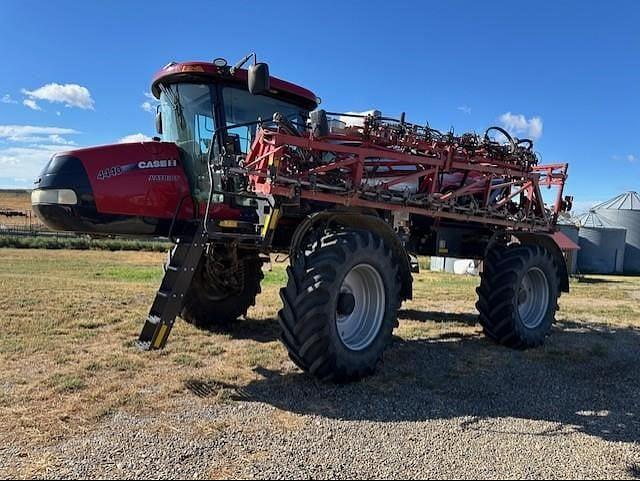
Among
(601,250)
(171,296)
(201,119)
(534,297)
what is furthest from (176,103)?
(601,250)

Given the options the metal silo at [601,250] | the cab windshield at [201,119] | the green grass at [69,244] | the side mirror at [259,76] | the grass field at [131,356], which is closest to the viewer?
the grass field at [131,356]

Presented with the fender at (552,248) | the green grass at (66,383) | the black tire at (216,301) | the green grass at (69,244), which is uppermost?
the fender at (552,248)

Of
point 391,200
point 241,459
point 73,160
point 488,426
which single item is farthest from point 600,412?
point 73,160

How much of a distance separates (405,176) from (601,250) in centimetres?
3280

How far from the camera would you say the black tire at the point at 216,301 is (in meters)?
7.46

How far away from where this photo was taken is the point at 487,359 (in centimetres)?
666

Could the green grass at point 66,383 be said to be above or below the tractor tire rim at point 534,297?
below

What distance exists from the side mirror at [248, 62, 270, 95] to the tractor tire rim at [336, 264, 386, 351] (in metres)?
1.95

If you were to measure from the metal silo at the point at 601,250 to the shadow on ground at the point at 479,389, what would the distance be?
97.7 feet

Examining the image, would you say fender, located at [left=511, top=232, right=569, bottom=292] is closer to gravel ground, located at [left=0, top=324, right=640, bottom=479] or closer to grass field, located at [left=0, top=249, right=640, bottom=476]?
grass field, located at [left=0, top=249, right=640, bottom=476]

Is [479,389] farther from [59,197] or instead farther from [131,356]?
[59,197]

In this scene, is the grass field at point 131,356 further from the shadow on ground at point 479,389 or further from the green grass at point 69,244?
the green grass at point 69,244

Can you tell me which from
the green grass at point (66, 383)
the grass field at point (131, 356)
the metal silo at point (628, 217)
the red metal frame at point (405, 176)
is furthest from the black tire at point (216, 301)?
the metal silo at point (628, 217)

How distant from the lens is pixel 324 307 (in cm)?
493
